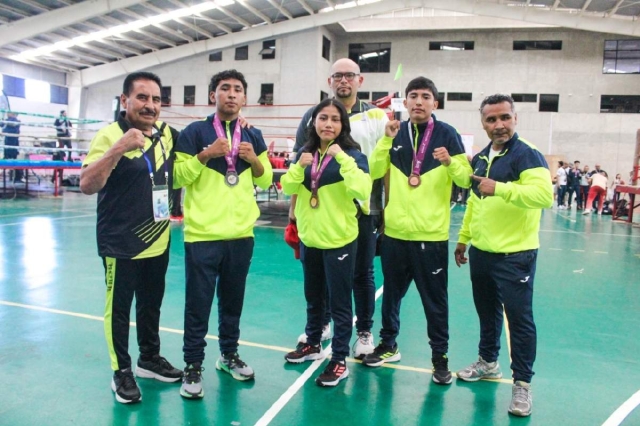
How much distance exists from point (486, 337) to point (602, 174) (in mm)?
15381

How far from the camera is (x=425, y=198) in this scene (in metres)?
3.11

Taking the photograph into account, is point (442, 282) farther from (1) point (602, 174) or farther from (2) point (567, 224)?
(1) point (602, 174)

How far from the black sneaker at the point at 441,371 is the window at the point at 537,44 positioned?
2442 cm

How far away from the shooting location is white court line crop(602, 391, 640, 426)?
267cm

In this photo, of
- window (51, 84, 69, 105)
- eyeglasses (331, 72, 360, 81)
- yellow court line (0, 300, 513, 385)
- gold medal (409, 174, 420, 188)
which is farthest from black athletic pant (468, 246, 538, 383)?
window (51, 84, 69, 105)

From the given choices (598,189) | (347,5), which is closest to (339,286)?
(598,189)

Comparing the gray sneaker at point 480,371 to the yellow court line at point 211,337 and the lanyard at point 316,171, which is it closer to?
the yellow court line at point 211,337

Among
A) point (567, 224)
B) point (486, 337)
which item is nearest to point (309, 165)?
point (486, 337)

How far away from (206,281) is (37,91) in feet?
83.8

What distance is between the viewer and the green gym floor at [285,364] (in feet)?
8.78

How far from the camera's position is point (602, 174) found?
1605 cm

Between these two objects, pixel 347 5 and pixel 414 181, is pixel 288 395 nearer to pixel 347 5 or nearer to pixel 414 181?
pixel 414 181

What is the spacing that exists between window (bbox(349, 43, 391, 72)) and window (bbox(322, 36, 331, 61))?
1.42 metres

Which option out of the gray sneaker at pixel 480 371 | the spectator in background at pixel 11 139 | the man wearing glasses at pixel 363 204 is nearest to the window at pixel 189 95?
the spectator in background at pixel 11 139
